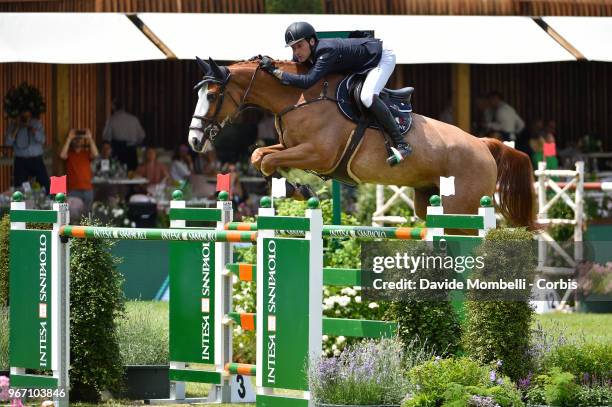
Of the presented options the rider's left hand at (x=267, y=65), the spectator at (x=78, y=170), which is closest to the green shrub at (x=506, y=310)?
the rider's left hand at (x=267, y=65)

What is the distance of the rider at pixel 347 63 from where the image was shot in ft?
28.0

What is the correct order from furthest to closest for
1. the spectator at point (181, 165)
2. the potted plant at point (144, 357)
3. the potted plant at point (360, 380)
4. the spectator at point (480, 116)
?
the spectator at point (480, 116), the spectator at point (181, 165), the potted plant at point (144, 357), the potted plant at point (360, 380)

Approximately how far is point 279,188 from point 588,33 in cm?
967

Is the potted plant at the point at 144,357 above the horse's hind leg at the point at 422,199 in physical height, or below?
below

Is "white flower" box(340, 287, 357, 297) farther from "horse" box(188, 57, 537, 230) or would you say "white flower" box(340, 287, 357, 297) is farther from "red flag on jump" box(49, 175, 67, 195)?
"red flag on jump" box(49, 175, 67, 195)

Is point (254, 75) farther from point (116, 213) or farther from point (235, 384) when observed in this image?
point (116, 213)

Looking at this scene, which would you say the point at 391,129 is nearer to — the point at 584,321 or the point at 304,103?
the point at 304,103

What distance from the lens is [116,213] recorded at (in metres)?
15.0

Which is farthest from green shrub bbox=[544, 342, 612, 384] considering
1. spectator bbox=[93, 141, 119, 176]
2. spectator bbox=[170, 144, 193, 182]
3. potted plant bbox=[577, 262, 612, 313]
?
spectator bbox=[170, 144, 193, 182]

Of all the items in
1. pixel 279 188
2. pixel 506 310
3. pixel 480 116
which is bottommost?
pixel 506 310

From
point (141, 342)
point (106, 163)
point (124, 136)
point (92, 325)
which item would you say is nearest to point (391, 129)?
point (141, 342)

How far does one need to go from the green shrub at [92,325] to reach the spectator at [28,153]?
7.39m

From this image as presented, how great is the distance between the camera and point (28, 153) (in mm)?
15375

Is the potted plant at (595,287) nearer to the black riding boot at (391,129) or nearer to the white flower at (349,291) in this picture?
the white flower at (349,291)
